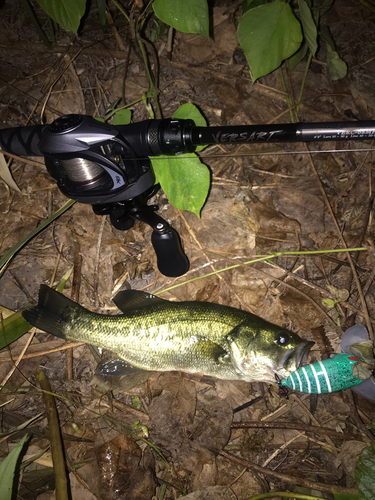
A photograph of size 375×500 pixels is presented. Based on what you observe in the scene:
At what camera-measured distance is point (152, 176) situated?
2051 millimetres

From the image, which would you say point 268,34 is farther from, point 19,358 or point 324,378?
point 19,358

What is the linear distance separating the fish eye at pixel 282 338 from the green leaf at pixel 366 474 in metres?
0.90

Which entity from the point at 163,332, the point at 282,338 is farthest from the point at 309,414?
the point at 163,332

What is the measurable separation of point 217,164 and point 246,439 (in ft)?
7.57

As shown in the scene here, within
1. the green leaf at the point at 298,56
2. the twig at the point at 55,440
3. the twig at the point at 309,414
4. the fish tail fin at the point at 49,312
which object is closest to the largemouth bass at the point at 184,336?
the fish tail fin at the point at 49,312

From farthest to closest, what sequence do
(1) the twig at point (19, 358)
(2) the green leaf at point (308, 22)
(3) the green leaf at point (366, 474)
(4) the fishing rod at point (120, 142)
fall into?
(1) the twig at point (19, 358) < (2) the green leaf at point (308, 22) < (3) the green leaf at point (366, 474) < (4) the fishing rod at point (120, 142)

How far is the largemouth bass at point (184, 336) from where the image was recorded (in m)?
2.23

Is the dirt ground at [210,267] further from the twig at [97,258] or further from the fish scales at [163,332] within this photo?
the fish scales at [163,332]

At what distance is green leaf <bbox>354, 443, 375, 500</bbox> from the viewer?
80.7 inches

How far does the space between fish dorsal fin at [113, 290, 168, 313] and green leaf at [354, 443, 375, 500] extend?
175 centimetres

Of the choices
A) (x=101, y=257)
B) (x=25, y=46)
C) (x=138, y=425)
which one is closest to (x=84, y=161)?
(x=101, y=257)

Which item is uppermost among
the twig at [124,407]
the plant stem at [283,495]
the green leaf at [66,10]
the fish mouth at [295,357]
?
the green leaf at [66,10]

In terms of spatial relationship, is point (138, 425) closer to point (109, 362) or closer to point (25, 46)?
point (109, 362)

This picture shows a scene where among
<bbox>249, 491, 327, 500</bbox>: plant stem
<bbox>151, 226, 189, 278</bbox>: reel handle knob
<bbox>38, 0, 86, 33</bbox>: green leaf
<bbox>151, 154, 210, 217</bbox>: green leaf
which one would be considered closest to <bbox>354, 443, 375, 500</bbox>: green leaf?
<bbox>249, 491, 327, 500</bbox>: plant stem
